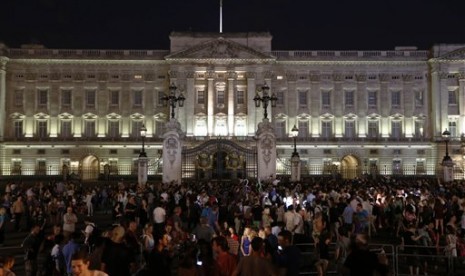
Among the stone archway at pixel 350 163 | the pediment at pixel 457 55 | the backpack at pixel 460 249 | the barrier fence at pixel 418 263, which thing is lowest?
the barrier fence at pixel 418 263

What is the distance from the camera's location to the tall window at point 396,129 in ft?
228

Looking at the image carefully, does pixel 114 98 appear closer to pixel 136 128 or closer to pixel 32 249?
pixel 136 128

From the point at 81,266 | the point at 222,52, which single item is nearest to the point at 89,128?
the point at 222,52

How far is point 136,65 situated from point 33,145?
15.2 metres

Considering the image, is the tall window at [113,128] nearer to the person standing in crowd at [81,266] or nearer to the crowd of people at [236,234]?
the crowd of people at [236,234]

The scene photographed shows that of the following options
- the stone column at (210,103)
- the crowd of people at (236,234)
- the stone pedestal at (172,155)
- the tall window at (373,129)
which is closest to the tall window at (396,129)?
the tall window at (373,129)

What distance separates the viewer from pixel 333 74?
229ft

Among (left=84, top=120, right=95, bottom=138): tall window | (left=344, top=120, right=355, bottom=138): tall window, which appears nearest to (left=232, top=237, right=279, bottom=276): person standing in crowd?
(left=344, top=120, right=355, bottom=138): tall window

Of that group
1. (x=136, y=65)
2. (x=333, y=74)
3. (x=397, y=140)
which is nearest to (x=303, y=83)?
(x=333, y=74)

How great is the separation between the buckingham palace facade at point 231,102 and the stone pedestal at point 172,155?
2780 cm

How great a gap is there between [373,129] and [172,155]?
37429mm

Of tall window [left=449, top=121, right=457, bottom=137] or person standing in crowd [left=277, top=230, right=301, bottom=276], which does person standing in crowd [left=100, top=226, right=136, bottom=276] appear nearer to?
person standing in crowd [left=277, top=230, right=301, bottom=276]

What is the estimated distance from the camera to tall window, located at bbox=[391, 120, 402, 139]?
69438 millimetres

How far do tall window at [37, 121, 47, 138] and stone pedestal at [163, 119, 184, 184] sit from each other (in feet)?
113
